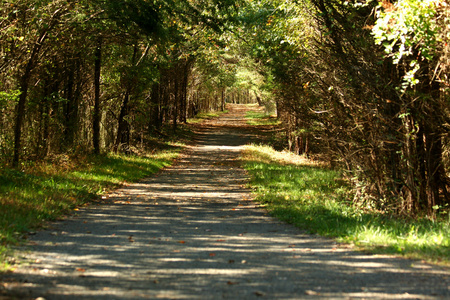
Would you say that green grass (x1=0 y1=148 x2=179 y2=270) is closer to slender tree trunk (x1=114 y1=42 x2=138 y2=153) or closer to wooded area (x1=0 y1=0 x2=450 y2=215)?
wooded area (x1=0 y1=0 x2=450 y2=215)

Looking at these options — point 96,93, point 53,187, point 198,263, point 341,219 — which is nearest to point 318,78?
point 341,219

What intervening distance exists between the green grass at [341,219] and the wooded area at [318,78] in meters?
0.76

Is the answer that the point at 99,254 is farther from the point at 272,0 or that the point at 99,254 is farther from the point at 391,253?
the point at 272,0

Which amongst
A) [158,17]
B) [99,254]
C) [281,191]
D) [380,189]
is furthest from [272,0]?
[99,254]

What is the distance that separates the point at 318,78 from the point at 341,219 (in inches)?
142

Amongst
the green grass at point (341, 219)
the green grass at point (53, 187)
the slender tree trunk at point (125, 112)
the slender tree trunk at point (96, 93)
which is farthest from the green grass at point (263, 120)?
the green grass at point (341, 219)

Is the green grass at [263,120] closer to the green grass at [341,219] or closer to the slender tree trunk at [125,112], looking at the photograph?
the slender tree trunk at [125,112]

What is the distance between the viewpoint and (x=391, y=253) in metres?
5.85

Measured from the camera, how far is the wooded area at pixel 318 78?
862cm

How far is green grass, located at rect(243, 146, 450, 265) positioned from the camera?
20.1ft

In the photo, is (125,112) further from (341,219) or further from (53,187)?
(341,219)

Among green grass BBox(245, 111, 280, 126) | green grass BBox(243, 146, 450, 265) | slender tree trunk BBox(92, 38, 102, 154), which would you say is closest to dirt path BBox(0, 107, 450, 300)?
green grass BBox(243, 146, 450, 265)

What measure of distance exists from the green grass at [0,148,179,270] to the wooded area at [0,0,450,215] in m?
1.23

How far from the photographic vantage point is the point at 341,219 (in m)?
8.14
